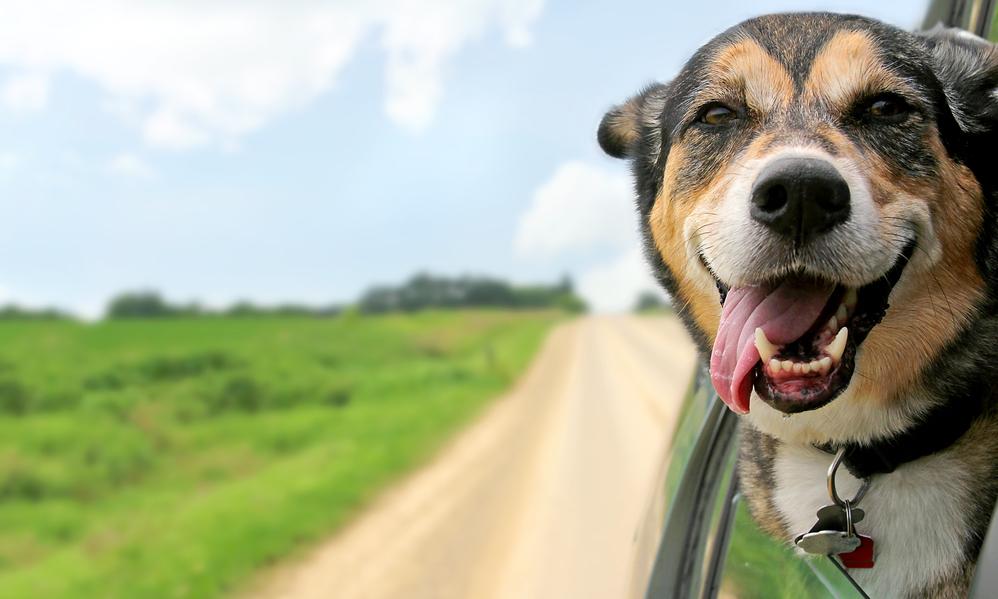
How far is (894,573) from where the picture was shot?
203 cm

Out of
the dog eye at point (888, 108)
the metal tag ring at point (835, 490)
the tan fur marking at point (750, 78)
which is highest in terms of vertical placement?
the tan fur marking at point (750, 78)

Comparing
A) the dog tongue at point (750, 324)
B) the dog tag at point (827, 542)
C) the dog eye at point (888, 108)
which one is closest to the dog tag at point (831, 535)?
the dog tag at point (827, 542)

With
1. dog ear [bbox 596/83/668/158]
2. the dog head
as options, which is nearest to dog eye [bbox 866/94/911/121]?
the dog head

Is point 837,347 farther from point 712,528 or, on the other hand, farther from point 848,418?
point 712,528

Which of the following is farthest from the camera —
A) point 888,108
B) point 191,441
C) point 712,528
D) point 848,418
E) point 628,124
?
point 191,441

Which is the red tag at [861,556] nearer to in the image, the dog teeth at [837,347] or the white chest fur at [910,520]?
the white chest fur at [910,520]

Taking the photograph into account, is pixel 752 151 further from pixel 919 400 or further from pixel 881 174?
pixel 919 400

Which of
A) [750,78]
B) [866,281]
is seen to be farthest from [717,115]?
[866,281]

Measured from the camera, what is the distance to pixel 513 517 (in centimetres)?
1061

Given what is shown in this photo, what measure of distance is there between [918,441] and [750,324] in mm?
480

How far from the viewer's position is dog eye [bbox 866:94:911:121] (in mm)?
2445

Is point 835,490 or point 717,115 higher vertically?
point 717,115

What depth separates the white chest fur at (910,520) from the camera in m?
2.03

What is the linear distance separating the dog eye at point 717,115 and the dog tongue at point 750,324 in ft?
2.00
